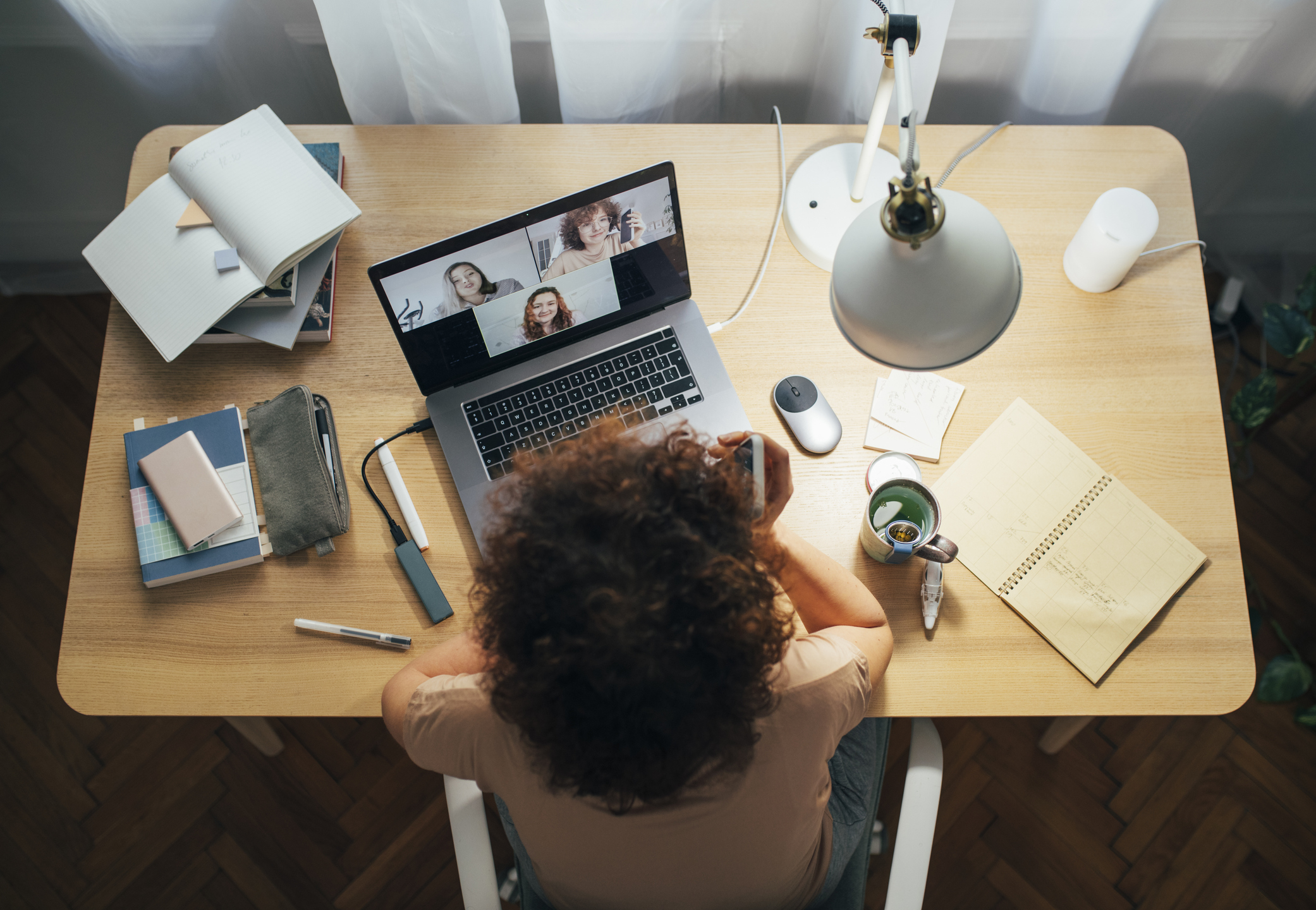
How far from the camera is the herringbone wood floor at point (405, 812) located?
1.59 meters

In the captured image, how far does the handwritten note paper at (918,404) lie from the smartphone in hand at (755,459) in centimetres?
26

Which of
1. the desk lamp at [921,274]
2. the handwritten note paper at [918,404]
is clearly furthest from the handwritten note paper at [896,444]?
the desk lamp at [921,274]

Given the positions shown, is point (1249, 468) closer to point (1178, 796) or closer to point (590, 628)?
point (1178, 796)

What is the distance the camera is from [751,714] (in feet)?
2.49

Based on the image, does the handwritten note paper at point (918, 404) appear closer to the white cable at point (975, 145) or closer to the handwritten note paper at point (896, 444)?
the handwritten note paper at point (896, 444)

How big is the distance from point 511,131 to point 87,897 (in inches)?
65.6

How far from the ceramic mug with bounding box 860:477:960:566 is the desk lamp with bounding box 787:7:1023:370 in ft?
0.89

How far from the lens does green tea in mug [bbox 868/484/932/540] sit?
1018mm

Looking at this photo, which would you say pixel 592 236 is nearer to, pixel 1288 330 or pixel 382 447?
pixel 382 447

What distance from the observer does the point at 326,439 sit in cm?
107

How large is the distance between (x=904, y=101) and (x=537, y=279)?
18.2 inches

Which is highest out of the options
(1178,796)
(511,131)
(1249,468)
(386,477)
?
(511,131)

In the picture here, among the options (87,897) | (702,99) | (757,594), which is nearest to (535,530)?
(757,594)

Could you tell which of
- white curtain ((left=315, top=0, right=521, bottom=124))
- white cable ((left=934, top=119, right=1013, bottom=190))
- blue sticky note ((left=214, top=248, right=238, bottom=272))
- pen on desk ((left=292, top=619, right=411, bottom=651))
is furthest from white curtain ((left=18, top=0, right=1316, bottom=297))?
pen on desk ((left=292, top=619, right=411, bottom=651))
